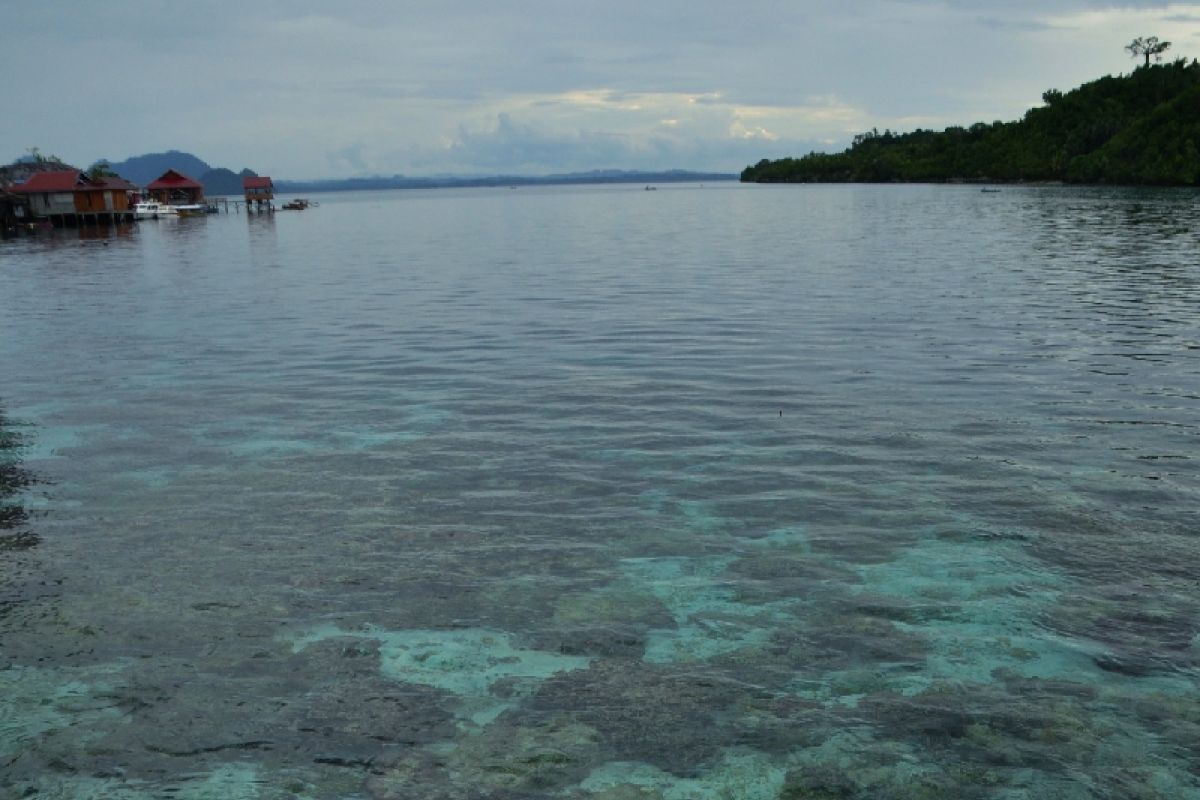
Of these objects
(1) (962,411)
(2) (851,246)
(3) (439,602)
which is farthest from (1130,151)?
(3) (439,602)

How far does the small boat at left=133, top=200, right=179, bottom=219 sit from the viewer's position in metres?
119

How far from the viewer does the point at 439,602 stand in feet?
31.9

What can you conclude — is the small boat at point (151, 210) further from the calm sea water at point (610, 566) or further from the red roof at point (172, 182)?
the calm sea water at point (610, 566)

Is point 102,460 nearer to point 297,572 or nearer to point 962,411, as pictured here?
point 297,572

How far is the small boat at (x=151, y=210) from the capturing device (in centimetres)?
11888

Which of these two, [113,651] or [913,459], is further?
[913,459]

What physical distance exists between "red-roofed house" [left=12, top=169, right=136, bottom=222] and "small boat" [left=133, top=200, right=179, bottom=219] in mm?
11993

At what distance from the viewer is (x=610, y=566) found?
34.6ft

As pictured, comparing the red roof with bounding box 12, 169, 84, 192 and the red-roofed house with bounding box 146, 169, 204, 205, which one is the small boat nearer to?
the red-roofed house with bounding box 146, 169, 204, 205

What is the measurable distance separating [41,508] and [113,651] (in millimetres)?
5225

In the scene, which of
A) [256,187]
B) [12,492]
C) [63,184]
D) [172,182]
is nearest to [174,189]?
[172,182]

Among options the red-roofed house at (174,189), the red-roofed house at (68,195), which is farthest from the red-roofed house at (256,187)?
the red-roofed house at (68,195)

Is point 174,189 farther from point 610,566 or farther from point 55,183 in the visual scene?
point 610,566

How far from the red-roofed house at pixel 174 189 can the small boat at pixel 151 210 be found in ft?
34.0
